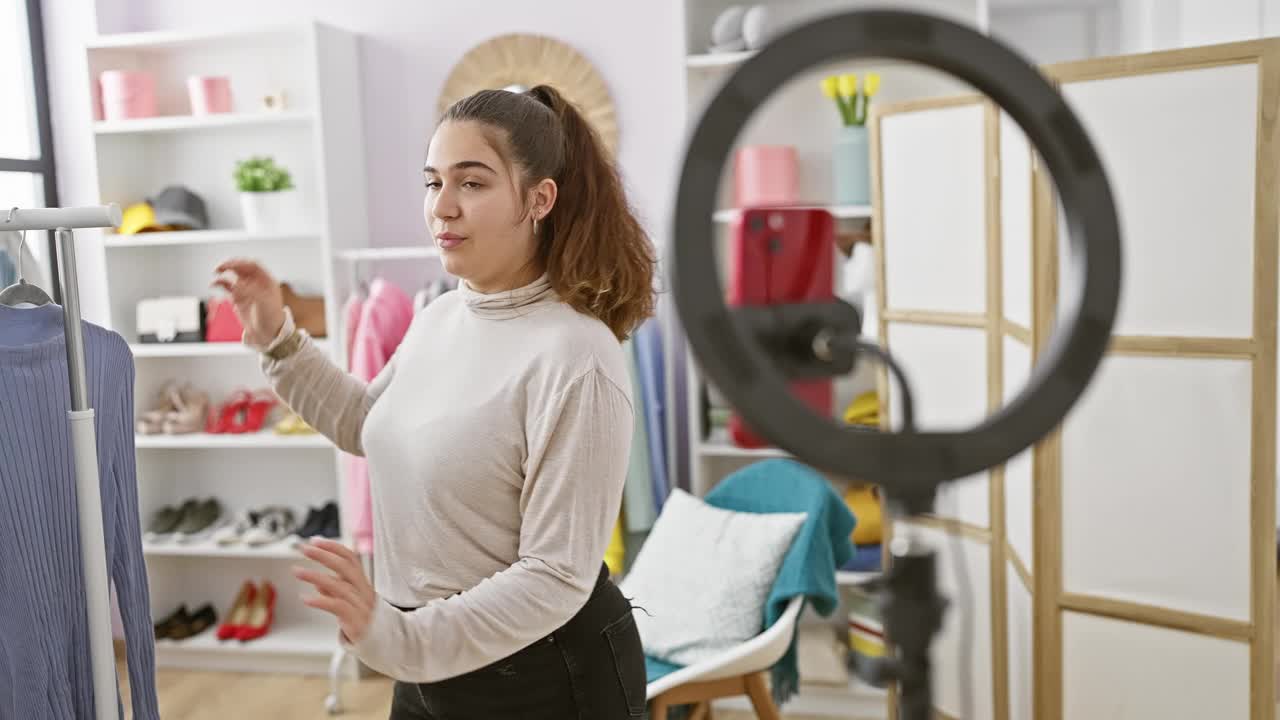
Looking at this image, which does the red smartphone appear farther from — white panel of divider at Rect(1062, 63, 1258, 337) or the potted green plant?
the potted green plant

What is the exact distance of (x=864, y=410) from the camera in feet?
9.71

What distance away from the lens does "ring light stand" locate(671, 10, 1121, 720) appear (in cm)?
35

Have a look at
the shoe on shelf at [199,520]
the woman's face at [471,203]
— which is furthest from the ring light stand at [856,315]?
the shoe on shelf at [199,520]

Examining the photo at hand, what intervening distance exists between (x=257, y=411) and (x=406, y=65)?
1.29 meters

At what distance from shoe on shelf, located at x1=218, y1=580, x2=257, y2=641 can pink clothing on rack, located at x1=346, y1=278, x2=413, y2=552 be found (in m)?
0.66

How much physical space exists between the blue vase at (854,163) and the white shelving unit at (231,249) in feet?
5.25

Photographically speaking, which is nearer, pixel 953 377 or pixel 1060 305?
pixel 1060 305

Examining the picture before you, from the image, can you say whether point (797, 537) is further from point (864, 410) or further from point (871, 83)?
point (871, 83)

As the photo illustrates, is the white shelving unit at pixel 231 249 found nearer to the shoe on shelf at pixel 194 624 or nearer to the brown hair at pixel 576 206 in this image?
the shoe on shelf at pixel 194 624

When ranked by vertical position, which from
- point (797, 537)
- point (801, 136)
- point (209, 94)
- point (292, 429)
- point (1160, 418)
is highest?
point (209, 94)

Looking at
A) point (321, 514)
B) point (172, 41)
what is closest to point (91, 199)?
point (172, 41)

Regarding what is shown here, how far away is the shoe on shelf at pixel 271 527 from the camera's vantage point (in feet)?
11.4

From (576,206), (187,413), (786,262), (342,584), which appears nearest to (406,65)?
(187,413)

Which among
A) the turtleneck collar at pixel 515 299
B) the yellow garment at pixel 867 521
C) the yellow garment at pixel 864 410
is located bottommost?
the yellow garment at pixel 867 521
